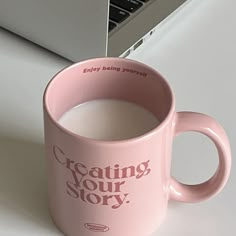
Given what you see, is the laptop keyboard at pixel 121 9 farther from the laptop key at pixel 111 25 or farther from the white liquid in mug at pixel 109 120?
the white liquid in mug at pixel 109 120

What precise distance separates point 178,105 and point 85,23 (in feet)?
0.34

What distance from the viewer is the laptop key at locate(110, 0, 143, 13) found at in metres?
0.65

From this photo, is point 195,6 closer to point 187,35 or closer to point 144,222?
point 187,35

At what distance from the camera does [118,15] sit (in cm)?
64

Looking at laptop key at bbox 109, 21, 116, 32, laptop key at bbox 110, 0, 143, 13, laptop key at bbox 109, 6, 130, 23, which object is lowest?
laptop key at bbox 109, 21, 116, 32

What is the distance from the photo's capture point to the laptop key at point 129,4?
2.13ft

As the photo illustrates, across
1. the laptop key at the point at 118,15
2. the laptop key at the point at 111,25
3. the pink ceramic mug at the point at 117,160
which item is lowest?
the pink ceramic mug at the point at 117,160

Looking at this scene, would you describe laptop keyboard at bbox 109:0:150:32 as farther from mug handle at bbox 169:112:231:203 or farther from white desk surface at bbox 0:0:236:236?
mug handle at bbox 169:112:231:203

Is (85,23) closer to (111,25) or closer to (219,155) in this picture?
(111,25)

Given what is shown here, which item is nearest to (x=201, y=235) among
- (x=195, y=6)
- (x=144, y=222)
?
(x=144, y=222)

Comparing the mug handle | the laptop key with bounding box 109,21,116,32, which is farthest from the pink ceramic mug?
the laptop key with bounding box 109,21,116,32

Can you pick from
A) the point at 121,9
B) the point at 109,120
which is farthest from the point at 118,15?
the point at 109,120

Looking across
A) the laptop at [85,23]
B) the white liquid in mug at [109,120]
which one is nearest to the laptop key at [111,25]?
the laptop at [85,23]

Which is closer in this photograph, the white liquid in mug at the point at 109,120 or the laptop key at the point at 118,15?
the white liquid in mug at the point at 109,120
